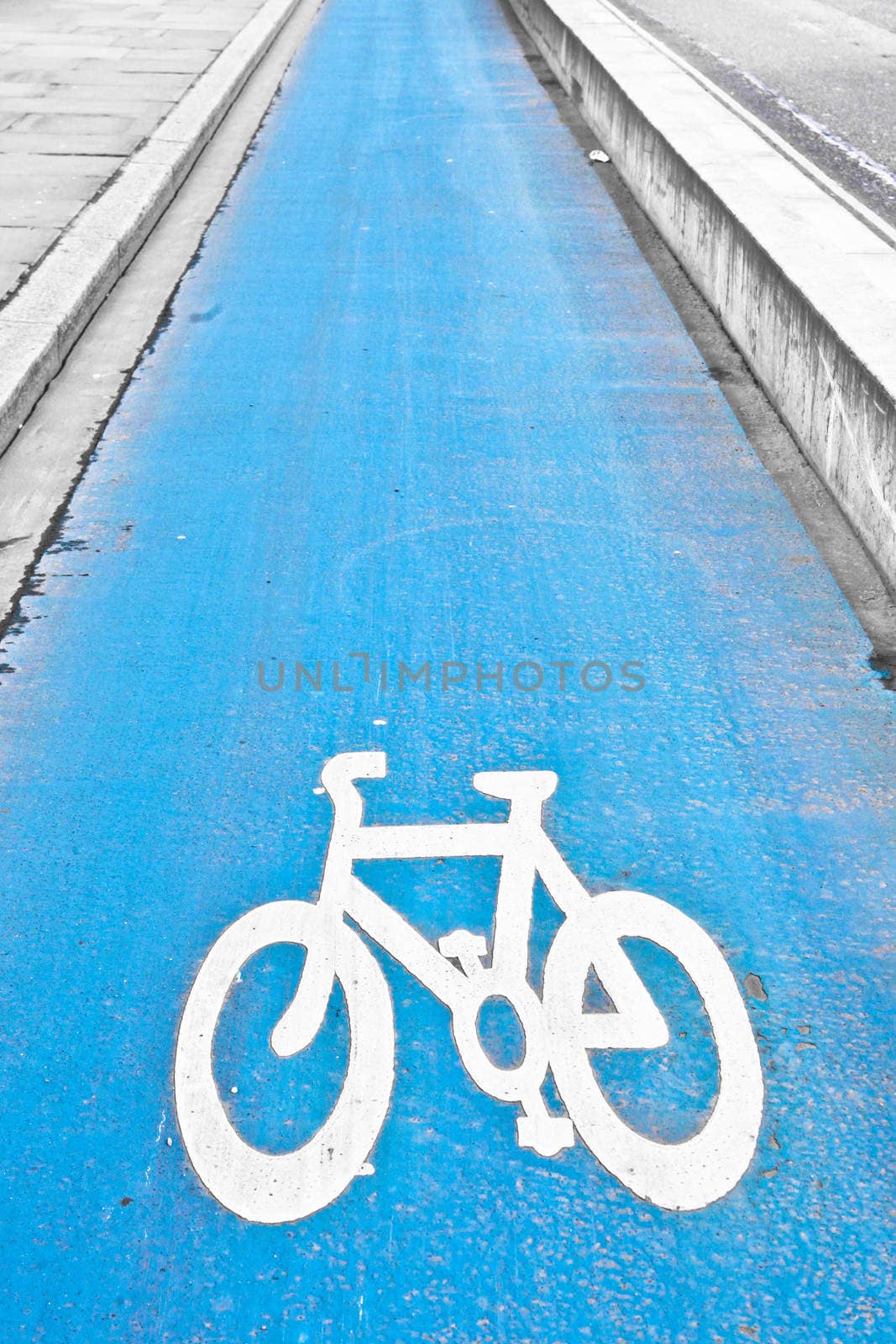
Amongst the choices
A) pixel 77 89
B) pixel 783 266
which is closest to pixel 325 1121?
pixel 783 266

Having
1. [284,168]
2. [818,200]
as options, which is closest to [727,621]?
[818,200]

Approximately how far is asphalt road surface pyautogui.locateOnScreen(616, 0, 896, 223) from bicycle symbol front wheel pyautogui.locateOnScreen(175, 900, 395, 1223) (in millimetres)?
7813

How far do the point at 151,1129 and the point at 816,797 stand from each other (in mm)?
2010

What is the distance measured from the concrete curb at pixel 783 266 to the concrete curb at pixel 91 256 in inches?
135

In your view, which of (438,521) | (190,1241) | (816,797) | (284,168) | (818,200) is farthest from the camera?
(284,168)

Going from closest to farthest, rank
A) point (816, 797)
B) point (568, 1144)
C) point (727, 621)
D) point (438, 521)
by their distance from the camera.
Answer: point (568, 1144), point (816, 797), point (727, 621), point (438, 521)

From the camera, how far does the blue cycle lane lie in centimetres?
248

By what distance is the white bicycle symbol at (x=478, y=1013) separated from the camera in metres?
2.65

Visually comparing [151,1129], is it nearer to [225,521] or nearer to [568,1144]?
[568,1144]

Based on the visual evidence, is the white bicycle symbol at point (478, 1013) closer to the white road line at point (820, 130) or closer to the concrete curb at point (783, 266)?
the concrete curb at point (783, 266)

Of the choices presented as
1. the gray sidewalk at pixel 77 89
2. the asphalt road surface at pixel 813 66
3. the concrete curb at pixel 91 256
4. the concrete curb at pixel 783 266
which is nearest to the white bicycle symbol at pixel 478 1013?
the concrete curb at pixel 783 266

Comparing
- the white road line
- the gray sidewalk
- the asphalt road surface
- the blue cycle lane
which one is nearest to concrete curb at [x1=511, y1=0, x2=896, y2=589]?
the blue cycle lane

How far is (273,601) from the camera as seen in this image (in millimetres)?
4637

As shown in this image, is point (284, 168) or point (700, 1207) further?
point (284, 168)
